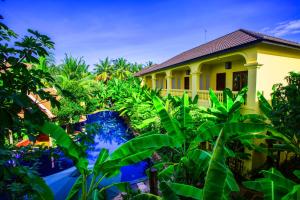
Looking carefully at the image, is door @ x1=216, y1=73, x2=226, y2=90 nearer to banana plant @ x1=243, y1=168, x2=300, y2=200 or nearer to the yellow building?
the yellow building

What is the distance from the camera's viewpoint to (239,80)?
12.4 meters

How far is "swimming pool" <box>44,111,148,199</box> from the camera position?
853 cm

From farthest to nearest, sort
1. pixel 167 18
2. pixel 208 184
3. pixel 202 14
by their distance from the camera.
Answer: pixel 167 18 → pixel 202 14 → pixel 208 184

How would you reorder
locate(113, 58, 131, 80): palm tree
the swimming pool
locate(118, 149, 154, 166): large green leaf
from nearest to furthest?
1. locate(118, 149, 154, 166): large green leaf
2. the swimming pool
3. locate(113, 58, 131, 80): palm tree

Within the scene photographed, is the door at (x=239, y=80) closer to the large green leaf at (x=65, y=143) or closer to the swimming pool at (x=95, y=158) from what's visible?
the swimming pool at (x=95, y=158)

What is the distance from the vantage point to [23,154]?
8.99 feet

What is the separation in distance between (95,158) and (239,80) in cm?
1083

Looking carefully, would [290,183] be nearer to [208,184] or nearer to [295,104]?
[295,104]

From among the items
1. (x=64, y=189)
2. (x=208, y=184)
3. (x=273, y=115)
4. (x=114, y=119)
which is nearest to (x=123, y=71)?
(x=114, y=119)

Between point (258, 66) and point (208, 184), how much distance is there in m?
A: 7.58

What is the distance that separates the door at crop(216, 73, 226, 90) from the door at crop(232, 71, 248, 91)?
1.09 metres

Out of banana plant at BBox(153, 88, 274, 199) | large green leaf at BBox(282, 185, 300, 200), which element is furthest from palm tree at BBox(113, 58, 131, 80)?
large green leaf at BBox(282, 185, 300, 200)

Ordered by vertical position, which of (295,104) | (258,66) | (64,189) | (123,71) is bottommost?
(64,189)

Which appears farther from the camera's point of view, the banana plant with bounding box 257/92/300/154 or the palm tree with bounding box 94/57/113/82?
the palm tree with bounding box 94/57/113/82
